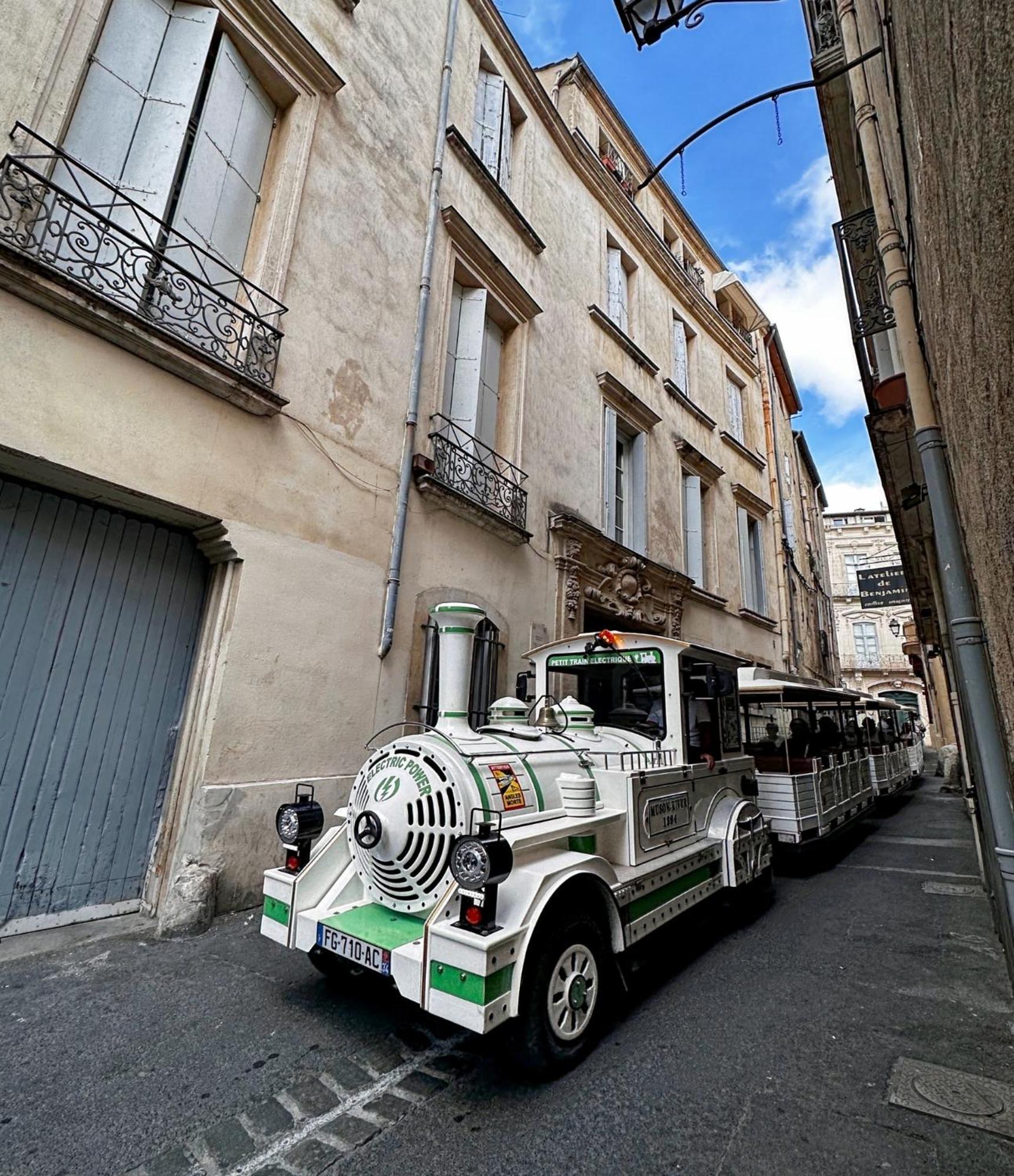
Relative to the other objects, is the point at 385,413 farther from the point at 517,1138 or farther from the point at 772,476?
the point at 772,476

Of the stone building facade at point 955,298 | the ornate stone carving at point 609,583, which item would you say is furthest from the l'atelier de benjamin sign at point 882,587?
the stone building facade at point 955,298

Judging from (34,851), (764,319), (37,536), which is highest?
(764,319)

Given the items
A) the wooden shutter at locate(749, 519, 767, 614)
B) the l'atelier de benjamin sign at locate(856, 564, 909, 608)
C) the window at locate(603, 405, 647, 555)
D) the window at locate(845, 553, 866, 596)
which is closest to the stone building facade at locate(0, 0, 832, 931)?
the window at locate(603, 405, 647, 555)

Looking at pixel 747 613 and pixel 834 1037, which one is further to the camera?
pixel 747 613

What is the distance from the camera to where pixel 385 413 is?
6.84 m

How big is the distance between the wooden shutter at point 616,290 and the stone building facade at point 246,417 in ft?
9.94

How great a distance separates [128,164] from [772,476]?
59.4ft

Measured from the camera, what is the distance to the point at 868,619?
125 ft

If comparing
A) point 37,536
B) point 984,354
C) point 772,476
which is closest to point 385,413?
point 37,536

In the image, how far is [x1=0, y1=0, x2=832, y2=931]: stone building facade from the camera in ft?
14.1

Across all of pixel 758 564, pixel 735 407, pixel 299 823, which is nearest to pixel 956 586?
pixel 299 823

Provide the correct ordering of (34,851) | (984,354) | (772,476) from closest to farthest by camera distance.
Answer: (984,354) < (34,851) < (772,476)

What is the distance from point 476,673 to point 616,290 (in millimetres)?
9861

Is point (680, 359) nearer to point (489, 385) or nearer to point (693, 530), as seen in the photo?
point (693, 530)
